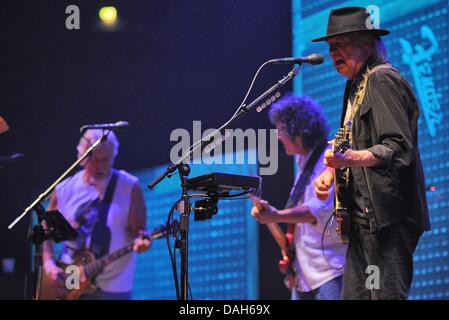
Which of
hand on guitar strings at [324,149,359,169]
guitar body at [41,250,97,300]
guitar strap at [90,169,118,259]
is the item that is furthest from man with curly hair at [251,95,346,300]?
guitar body at [41,250,97,300]

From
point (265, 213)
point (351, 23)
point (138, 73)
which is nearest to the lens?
point (351, 23)

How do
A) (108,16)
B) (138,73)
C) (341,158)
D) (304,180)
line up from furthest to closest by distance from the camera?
(138,73), (108,16), (304,180), (341,158)

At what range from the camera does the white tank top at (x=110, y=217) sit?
5.02 metres

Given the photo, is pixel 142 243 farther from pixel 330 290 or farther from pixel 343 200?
pixel 343 200

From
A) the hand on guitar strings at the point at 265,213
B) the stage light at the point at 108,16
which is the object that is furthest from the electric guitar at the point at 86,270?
the stage light at the point at 108,16

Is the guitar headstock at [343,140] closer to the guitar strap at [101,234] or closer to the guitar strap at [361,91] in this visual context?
the guitar strap at [361,91]

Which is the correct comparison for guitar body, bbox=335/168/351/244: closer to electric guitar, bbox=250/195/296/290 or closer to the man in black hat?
the man in black hat

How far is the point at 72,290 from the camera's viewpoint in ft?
16.5

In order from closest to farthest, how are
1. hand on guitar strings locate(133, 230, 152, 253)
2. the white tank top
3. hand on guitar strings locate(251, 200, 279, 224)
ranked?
hand on guitar strings locate(251, 200, 279, 224), hand on guitar strings locate(133, 230, 152, 253), the white tank top

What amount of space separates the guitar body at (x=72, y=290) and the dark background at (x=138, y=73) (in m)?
0.20

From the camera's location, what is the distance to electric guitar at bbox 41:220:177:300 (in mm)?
4996

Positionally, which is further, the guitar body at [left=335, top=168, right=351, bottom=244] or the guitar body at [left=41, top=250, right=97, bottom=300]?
the guitar body at [left=41, top=250, right=97, bottom=300]

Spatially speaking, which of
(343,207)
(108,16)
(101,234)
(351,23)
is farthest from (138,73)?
(343,207)

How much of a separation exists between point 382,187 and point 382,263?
316 millimetres
